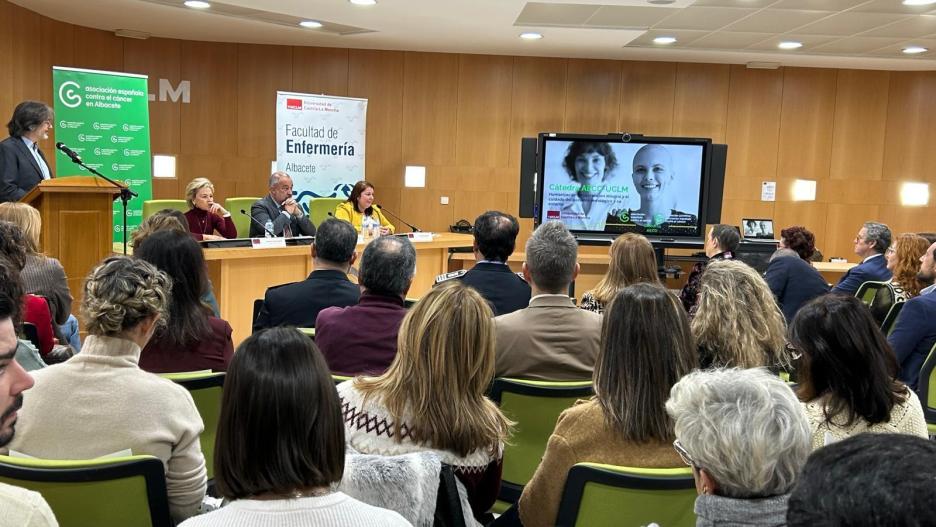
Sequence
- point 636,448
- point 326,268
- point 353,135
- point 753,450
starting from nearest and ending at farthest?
point 753,450, point 636,448, point 326,268, point 353,135

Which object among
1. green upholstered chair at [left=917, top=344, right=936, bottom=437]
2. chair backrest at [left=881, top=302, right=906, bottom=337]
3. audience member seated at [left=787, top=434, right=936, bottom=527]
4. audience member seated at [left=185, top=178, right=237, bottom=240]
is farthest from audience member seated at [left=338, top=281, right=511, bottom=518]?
audience member seated at [left=185, top=178, right=237, bottom=240]

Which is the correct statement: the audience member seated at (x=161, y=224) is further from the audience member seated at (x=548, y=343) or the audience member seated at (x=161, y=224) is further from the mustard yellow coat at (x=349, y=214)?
the mustard yellow coat at (x=349, y=214)

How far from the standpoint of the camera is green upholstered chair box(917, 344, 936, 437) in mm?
3469

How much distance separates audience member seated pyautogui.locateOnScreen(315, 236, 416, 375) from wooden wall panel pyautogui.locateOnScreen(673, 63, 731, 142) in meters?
8.58

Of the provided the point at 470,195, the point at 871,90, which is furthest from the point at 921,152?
the point at 470,195

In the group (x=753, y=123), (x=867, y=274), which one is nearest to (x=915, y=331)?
(x=867, y=274)

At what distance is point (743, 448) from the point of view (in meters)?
1.39

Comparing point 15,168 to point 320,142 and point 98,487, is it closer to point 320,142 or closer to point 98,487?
point 320,142

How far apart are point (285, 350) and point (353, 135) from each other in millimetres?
8570

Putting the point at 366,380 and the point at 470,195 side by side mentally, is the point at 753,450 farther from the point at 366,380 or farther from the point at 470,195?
the point at 470,195

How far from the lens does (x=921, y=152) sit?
11008 mm

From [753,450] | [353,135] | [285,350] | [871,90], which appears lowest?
[753,450]

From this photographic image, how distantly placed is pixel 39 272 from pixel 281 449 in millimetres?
2884

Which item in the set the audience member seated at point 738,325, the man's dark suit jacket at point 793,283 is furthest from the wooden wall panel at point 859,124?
the audience member seated at point 738,325
